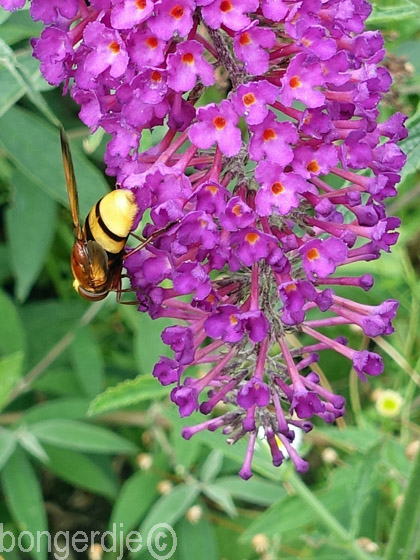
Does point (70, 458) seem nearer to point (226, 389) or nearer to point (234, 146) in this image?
point (226, 389)

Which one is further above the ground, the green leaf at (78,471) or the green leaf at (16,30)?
the green leaf at (16,30)

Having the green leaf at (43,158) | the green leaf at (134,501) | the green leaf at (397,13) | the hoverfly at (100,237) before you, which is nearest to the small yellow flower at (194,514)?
the green leaf at (134,501)

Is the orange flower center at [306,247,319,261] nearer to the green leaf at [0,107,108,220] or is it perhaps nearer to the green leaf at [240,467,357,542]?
the green leaf at [0,107,108,220]

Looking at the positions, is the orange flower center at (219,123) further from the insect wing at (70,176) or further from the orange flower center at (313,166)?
the insect wing at (70,176)

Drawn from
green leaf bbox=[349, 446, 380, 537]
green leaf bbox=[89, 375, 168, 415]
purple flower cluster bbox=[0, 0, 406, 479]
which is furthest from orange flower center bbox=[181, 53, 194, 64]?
green leaf bbox=[349, 446, 380, 537]

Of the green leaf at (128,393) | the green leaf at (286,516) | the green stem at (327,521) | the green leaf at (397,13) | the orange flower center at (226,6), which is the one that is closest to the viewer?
the orange flower center at (226,6)

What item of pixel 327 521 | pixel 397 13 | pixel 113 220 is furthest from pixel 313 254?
pixel 327 521

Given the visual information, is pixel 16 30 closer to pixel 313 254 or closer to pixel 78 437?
pixel 78 437

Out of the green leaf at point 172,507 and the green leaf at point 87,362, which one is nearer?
the green leaf at point 172,507
